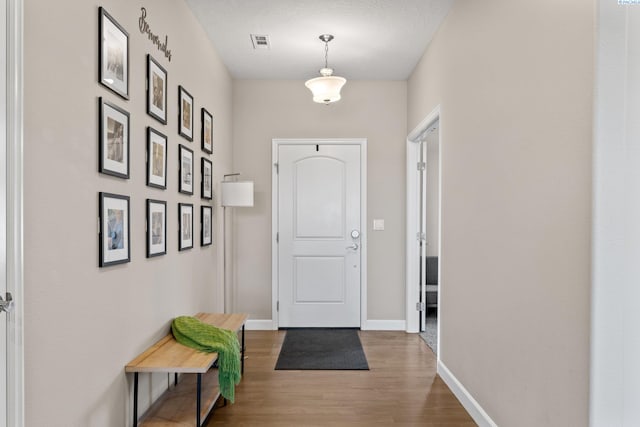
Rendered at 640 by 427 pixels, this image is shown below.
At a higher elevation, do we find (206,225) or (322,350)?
(206,225)

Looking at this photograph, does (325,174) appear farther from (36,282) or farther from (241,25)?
(36,282)

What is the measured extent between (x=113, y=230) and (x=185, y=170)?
44.9 inches

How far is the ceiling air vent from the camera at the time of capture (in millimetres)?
3783

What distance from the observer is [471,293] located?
2.82m

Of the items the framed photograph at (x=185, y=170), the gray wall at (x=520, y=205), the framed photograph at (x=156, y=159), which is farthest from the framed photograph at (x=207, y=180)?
the gray wall at (x=520, y=205)

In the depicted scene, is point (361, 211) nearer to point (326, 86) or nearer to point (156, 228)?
point (326, 86)

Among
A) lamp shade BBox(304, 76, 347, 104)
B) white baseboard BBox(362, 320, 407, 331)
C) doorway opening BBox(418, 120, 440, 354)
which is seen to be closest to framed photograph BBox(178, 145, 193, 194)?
lamp shade BBox(304, 76, 347, 104)

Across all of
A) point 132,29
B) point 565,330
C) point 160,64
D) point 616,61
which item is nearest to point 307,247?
point 160,64

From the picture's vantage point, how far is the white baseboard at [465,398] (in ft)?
8.38

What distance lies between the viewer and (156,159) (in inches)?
102

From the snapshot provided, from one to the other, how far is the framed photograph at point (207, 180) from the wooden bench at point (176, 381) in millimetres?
1197

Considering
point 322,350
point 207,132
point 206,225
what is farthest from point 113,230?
point 322,350

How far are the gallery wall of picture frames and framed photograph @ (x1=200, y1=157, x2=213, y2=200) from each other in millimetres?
58

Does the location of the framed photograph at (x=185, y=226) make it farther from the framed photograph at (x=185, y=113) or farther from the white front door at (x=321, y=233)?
the white front door at (x=321, y=233)
